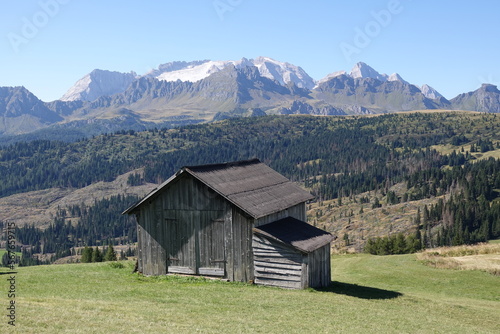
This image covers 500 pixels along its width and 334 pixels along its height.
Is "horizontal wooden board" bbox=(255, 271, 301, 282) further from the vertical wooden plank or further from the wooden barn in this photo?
the vertical wooden plank

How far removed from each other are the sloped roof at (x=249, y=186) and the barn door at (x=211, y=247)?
83.2 inches

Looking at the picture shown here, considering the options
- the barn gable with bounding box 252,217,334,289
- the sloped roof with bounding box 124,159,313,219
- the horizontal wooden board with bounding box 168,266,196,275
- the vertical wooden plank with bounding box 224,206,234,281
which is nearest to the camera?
the barn gable with bounding box 252,217,334,289

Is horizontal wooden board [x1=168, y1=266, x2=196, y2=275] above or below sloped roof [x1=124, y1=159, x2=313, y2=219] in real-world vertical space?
below

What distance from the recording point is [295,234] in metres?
35.5

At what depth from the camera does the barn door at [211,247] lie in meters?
35.2

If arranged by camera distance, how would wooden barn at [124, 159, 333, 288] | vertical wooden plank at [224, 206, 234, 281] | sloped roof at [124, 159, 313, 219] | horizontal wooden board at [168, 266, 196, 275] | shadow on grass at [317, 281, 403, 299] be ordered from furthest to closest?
horizontal wooden board at [168, 266, 196, 275] < sloped roof at [124, 159, 313, 219] < vertical wooden plank at [224, 206, 234, 281] < shadow on grass at [317, 281, 403, 299] < wooden barn at [124, 159, 333, 288]

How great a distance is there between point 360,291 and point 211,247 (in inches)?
435

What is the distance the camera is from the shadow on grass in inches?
1332

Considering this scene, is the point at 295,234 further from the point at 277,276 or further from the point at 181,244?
the point at 181,244

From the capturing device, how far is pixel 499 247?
223 feet

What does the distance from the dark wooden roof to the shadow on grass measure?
3.29m

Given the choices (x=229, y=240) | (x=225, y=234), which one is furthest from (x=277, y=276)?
(x=225, y=234)

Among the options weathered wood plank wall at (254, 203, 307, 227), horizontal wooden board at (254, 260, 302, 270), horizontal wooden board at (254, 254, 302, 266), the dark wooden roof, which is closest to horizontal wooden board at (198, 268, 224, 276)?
horizontal wooden board at (254, 260, 302, 270)

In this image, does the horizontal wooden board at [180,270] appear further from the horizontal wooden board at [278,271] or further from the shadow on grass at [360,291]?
the shadow on grass at [360,291]
